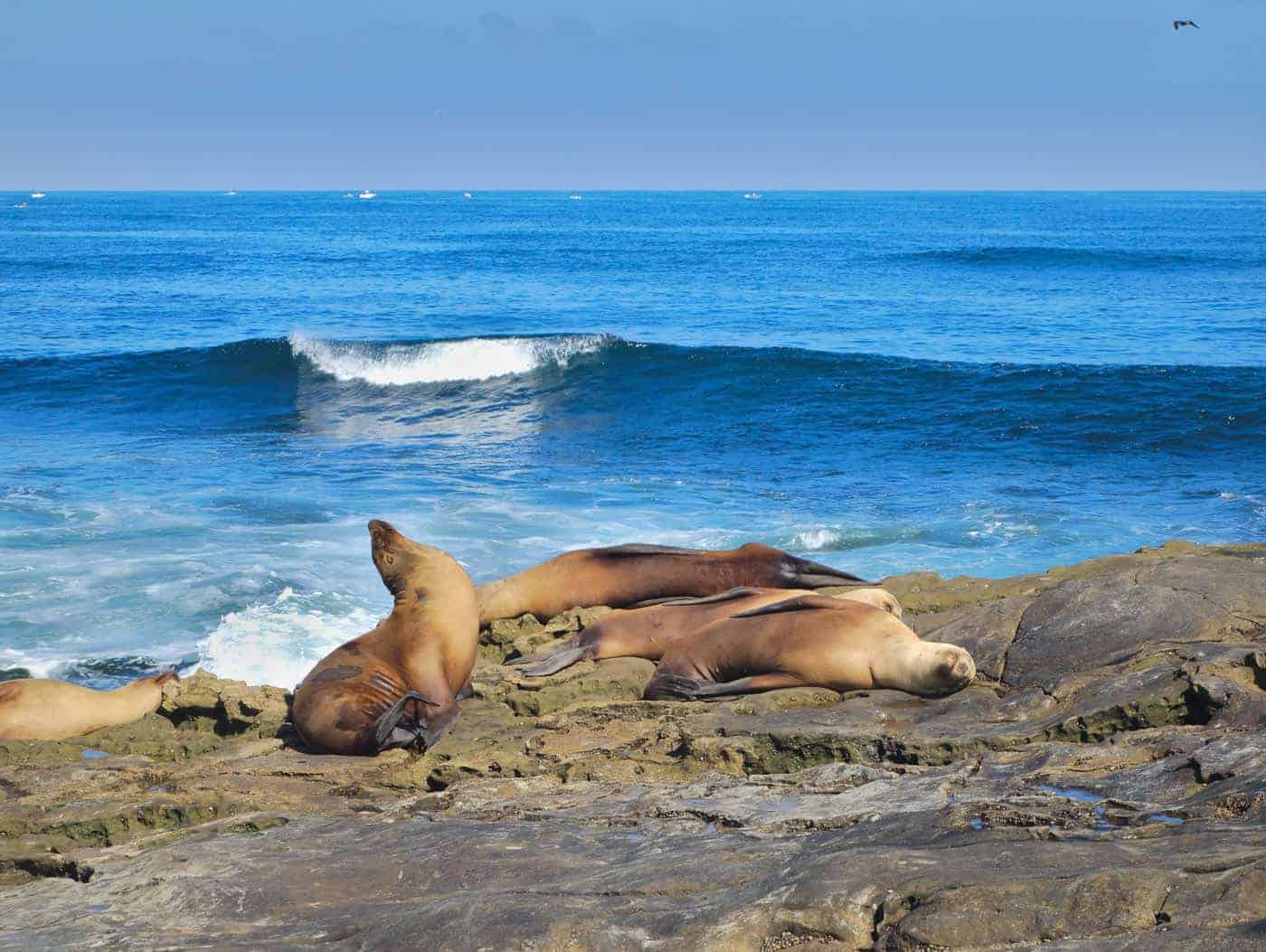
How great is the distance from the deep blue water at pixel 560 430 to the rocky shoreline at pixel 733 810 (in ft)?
13.0

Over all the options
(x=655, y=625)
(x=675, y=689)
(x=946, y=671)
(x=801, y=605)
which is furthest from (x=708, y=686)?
(x=946, y=671)

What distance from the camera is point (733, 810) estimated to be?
16.6 ft

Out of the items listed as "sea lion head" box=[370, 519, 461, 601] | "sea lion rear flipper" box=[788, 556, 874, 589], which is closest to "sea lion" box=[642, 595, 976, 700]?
"sea lion rear flipper" box=[788, 556, 874, 589]

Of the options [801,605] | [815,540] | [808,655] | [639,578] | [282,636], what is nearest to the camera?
[808,655]

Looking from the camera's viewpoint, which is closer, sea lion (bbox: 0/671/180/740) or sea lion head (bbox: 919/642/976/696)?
sea lion head (bbox: 919/642/976/696)

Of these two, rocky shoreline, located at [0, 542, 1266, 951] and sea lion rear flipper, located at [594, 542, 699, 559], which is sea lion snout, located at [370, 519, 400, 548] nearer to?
rocky shoreline, located at [0, 542, 1266, 951]

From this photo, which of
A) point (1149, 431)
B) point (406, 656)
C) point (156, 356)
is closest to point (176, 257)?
point (156, 356)

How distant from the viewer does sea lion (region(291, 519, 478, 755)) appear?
6648 millimetres

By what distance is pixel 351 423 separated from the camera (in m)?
22.8

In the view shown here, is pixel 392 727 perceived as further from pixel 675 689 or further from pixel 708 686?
pixel 708 686

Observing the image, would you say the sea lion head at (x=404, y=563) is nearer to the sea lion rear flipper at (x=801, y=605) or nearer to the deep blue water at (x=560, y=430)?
the sea lion rear flipper at (x=801, y=605)

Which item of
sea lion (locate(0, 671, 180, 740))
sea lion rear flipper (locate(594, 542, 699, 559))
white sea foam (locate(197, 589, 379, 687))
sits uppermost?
sea lion rear flipper (locate(594, 542, 699, 559))

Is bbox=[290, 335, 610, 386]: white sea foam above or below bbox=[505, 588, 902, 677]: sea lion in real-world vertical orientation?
above

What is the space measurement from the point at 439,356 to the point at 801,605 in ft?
70.6
